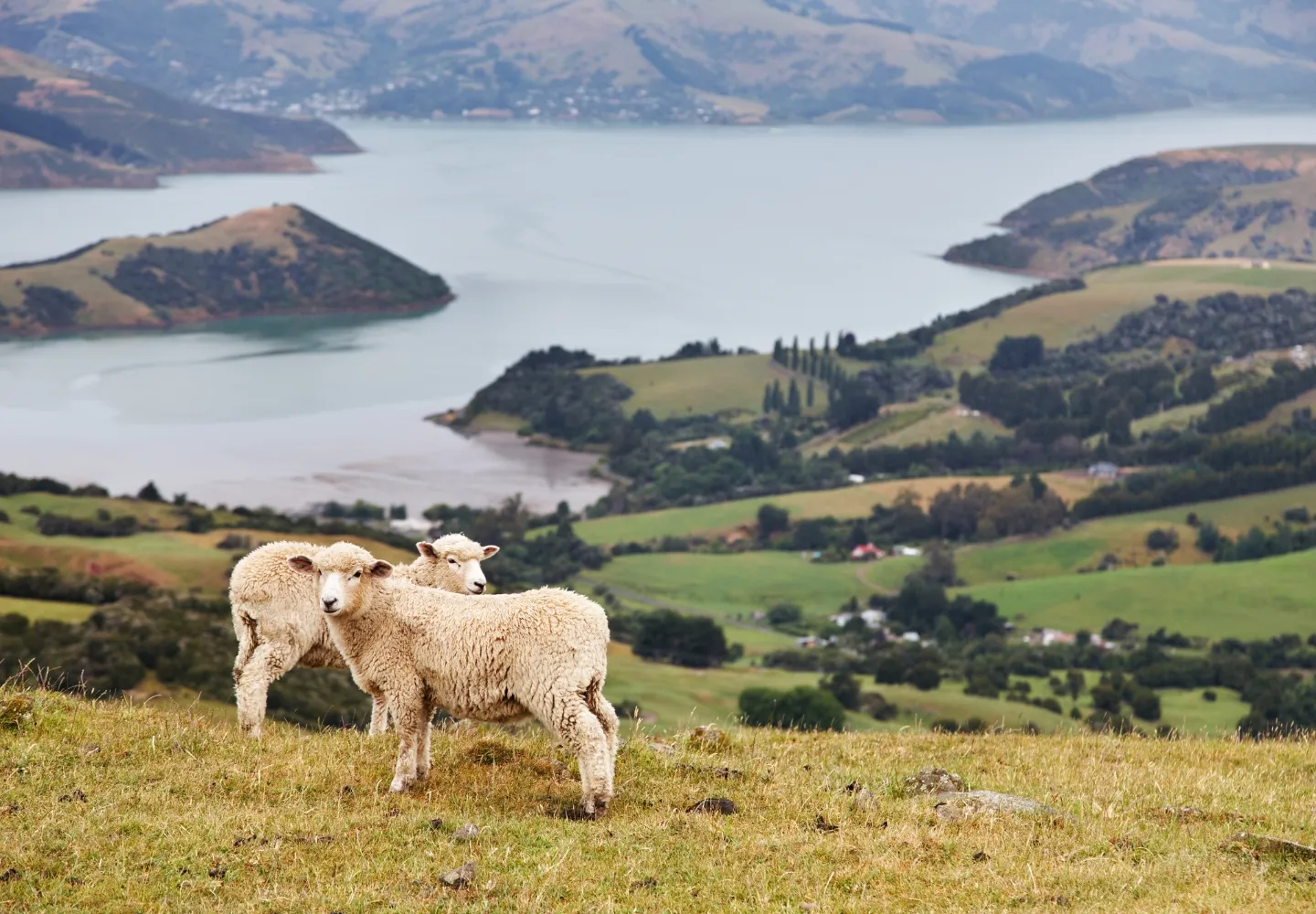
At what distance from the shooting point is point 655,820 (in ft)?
34.9

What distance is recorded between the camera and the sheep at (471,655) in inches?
435

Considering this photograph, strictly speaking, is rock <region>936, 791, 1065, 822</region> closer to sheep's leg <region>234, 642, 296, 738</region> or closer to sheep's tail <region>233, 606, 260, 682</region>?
sheep's leg <region>234, 642, 296, 738</region>

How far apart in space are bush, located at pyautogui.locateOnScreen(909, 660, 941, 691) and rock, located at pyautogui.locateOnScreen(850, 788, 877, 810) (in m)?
64.3

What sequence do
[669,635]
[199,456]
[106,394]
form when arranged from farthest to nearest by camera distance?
1. [106,394]
2. [199,456]
3. [669,635]

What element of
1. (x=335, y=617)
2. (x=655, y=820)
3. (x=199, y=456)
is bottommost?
(x=199, y=456)

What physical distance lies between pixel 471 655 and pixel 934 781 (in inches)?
148

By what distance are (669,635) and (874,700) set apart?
1531cm

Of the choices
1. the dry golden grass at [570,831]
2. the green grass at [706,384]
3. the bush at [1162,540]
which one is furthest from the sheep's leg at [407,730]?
the green grass at [706,384]

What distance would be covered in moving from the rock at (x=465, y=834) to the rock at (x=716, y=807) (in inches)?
64.8

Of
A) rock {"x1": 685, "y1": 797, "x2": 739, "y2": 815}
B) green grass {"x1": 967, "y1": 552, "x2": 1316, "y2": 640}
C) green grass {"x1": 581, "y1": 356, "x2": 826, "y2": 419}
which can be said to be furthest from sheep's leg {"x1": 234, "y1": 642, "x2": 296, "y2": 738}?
green grass {"x1": 581, "y1": 356, "x2": 826, "y2": 419}

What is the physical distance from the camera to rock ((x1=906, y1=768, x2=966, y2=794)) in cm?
1198

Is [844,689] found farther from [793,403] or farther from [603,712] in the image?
[793,403]

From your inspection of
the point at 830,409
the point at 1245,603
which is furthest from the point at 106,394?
the point at 1245,603

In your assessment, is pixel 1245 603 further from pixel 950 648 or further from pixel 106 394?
pixel 106 394
